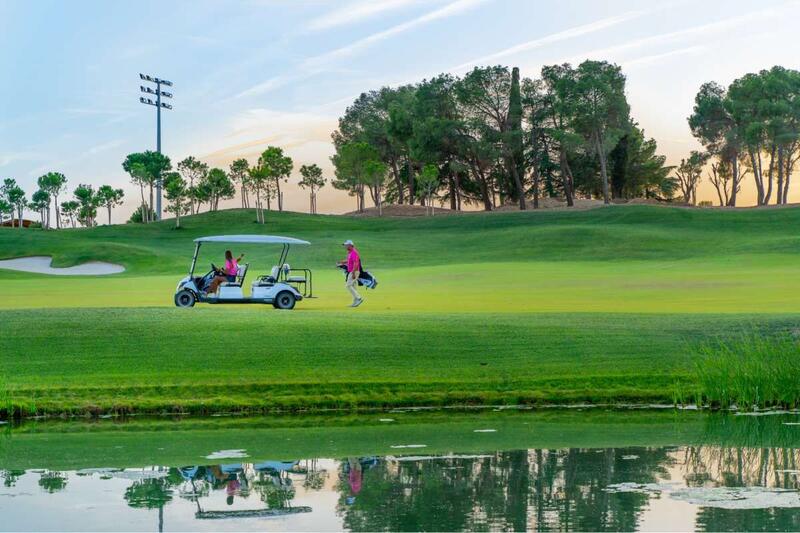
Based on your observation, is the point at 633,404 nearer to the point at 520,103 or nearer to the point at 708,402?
the point at 708,402

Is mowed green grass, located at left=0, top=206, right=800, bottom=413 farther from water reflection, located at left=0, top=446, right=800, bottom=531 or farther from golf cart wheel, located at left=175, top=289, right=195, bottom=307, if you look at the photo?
water reflection, located at left=0, top=446, right=800, bottom=531

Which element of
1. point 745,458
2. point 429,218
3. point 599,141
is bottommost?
point 745,458

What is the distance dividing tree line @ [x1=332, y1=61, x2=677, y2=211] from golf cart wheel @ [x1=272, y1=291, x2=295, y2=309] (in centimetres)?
7868

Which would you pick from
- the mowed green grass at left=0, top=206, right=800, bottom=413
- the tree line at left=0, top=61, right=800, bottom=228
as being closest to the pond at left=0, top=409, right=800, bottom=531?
the mowed green grass at left=0, top=206, right=800, bottom=413

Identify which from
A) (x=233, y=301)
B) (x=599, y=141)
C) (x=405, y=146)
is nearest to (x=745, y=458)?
(x=233, y=301)

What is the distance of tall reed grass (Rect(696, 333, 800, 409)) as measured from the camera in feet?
61.2

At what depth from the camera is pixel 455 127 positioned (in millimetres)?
116000

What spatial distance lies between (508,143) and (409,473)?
334 feet

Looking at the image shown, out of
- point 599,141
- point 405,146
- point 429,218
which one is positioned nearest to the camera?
point 429,218

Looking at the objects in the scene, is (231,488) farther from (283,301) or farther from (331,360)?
(283,301)

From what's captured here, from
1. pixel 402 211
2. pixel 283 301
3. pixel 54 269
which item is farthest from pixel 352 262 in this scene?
pixel 402 211

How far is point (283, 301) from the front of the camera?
30391mm

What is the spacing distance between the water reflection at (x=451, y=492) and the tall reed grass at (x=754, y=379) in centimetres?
429

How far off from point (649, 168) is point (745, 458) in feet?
401
